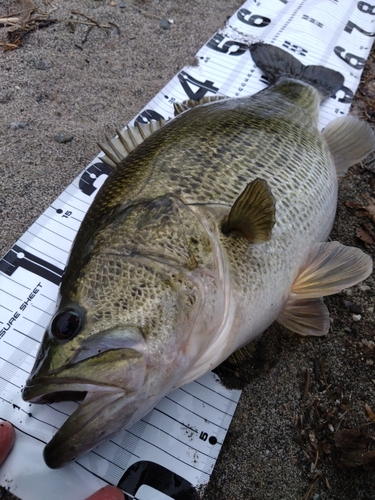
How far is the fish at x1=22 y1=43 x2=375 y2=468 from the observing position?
1.27 meters

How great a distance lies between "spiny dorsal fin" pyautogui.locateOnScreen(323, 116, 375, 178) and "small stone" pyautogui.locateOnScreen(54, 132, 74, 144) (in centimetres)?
181

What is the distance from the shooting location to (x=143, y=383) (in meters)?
1.30

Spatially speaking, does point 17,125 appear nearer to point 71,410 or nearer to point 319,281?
point 71,410

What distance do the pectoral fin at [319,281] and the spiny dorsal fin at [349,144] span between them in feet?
2.81

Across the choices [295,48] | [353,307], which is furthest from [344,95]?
[353,307]

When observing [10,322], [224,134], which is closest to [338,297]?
[224,134]

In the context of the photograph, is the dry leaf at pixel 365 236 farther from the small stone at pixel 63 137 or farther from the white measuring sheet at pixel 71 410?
the small stone at pixel 63 137

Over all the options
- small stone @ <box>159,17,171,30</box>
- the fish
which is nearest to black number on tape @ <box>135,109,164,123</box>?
the fish

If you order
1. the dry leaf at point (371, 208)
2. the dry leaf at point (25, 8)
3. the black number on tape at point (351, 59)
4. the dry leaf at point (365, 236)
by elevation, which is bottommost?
the dry leaf at point (25, 8)

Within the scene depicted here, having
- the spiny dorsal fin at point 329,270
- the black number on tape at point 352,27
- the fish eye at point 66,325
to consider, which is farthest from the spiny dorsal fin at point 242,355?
the black number on tape at point 352,27

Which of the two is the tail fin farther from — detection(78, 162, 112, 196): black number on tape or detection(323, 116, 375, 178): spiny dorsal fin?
detection(78, 162, 112, 196): black number on tape

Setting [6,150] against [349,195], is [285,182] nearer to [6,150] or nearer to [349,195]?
[349,195]

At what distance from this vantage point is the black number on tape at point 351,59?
144 inches

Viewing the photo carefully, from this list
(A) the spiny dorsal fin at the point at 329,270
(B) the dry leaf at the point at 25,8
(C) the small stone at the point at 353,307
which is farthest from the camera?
(B) the dry leaf at the point at 25,8
